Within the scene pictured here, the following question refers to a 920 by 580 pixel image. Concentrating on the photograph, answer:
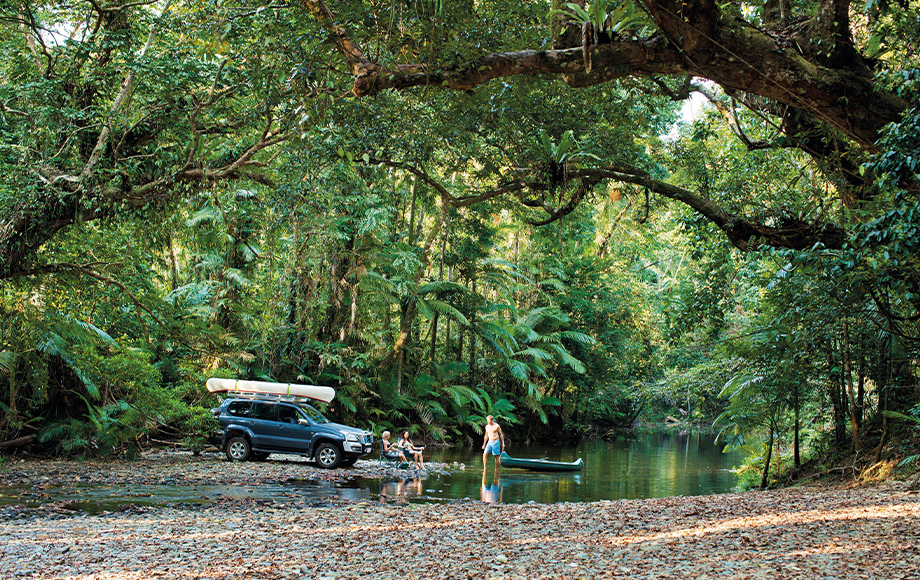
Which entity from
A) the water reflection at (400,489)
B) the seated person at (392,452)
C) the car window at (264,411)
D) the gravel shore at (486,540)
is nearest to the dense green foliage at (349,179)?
the car window at (264,411)

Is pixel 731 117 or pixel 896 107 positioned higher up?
pixel 731 117

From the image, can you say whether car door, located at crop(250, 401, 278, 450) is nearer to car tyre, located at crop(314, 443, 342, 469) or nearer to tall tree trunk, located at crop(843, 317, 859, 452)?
car tyre, located at crop(314, 443, 342, 469)

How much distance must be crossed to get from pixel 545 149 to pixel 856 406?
7.42 metres

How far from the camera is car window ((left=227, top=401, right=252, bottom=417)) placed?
16219 millimetres

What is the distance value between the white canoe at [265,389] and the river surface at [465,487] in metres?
3.20

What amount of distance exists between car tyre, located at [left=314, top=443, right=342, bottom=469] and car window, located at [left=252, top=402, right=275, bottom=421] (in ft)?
4.70

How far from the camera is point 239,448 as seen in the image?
53.0ft

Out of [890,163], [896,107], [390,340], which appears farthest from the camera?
[390,340]

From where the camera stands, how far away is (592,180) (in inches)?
438

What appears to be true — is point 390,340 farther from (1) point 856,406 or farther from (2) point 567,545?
(2) point 567,545

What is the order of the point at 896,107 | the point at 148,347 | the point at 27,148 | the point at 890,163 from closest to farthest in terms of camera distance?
the point at 890,163 < the point at 896,107 < the point at 27,148 < the point at 148,347

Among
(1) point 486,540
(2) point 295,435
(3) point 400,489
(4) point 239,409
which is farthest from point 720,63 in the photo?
(4) point 239,409

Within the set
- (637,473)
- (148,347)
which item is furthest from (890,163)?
(148,347)

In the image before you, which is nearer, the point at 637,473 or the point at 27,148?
the point at 27,148
